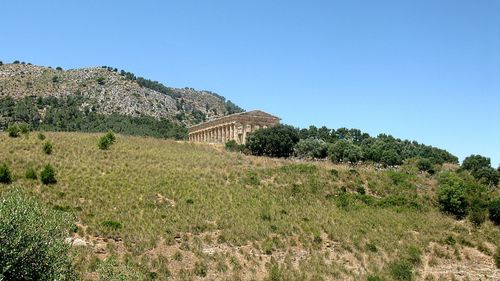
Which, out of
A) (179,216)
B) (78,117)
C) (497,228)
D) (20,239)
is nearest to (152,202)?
(179,216)

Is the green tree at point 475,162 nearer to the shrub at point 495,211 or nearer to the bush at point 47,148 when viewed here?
the shrub at point 495,211

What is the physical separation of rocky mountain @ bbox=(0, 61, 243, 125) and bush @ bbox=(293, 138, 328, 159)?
199 feet

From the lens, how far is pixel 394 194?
4819 cm

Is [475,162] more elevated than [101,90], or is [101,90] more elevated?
[101,90]

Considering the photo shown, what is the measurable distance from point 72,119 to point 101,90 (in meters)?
29.0

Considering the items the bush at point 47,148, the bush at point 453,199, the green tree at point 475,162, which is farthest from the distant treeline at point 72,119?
the bush at point 453,199

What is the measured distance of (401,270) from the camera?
114 feet

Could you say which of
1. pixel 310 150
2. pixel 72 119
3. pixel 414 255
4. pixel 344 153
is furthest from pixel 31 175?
pixel 72 119

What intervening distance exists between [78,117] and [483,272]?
295 ft

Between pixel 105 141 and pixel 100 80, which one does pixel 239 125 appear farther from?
pixel 100 80

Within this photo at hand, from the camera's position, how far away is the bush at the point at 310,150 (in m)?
74.3

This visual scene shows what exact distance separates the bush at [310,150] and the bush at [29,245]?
54.6 m

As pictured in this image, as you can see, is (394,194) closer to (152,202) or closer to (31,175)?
(152,202)

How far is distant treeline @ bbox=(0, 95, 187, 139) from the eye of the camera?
327ft
